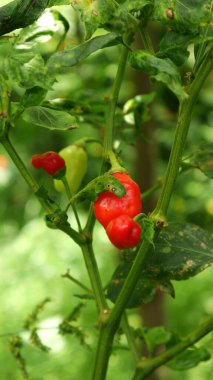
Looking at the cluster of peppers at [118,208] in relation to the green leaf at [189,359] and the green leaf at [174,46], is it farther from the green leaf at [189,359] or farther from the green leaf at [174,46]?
the green leaf at [189,359]

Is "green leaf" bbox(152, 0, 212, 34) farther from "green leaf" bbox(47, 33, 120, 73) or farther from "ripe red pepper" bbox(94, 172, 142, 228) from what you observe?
"ripe red pepper" bbox(94, 172, 142, 228)

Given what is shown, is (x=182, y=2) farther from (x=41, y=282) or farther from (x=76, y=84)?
(x=76, y=84)

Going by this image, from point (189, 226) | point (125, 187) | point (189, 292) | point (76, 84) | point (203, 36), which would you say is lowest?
point (189, 292)

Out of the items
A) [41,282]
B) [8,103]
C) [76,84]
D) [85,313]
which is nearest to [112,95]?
[8,103]

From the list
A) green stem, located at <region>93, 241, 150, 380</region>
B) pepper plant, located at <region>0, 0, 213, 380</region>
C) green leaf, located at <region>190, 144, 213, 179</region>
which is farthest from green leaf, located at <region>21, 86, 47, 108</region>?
green leaf, located at <region>190, 144, 213, 179</region>

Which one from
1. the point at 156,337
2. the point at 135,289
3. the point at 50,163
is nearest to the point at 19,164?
the point at 50,163

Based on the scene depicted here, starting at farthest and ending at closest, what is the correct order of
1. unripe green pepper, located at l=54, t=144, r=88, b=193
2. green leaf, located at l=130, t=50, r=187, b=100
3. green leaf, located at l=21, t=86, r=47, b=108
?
unripe green pepper, located at l=54, t=144, r=88, b=193
green leaf, located at l=21, t=86, r=47, b=108
green leaf, located at l=130, t=50, r=187, b=100
